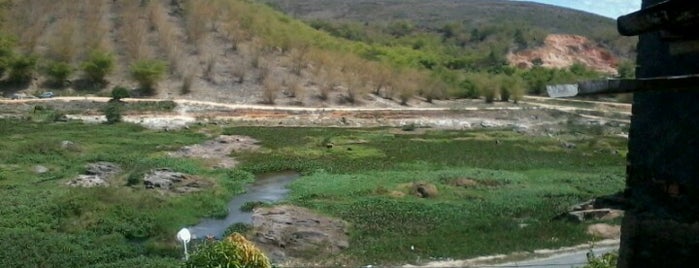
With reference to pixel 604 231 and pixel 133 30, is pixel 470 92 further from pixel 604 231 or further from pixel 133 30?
pixel 604 231

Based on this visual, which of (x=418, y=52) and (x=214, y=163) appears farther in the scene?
(x=418, y=52)

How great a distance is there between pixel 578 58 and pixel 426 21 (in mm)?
32690

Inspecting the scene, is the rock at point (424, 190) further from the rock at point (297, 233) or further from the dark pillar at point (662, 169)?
the dark pillar at point (662, 169)

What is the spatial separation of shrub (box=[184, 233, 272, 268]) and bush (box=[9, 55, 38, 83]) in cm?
3480

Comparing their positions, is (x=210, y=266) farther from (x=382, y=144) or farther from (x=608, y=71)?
(x=608, y=71)

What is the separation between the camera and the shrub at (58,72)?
4094 centimetres

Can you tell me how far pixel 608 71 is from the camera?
72.1 metres

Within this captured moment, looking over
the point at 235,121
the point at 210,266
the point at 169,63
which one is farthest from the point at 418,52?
the point at 210,266

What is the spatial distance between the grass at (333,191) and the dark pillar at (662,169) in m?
9.24

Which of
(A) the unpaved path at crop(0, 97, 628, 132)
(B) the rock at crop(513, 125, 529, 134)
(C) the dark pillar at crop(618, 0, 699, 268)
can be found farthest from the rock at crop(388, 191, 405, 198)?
(B) the rock at crop(513, 125, 529, 134)

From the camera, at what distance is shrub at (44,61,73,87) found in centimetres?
4094

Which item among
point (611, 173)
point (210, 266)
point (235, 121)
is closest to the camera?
point (210, 266)

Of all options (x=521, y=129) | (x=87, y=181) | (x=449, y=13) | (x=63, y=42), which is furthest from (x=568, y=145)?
(x=449, y=13)

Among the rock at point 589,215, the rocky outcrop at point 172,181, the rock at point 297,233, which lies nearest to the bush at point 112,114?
the rocky outcrop at point 172,181
